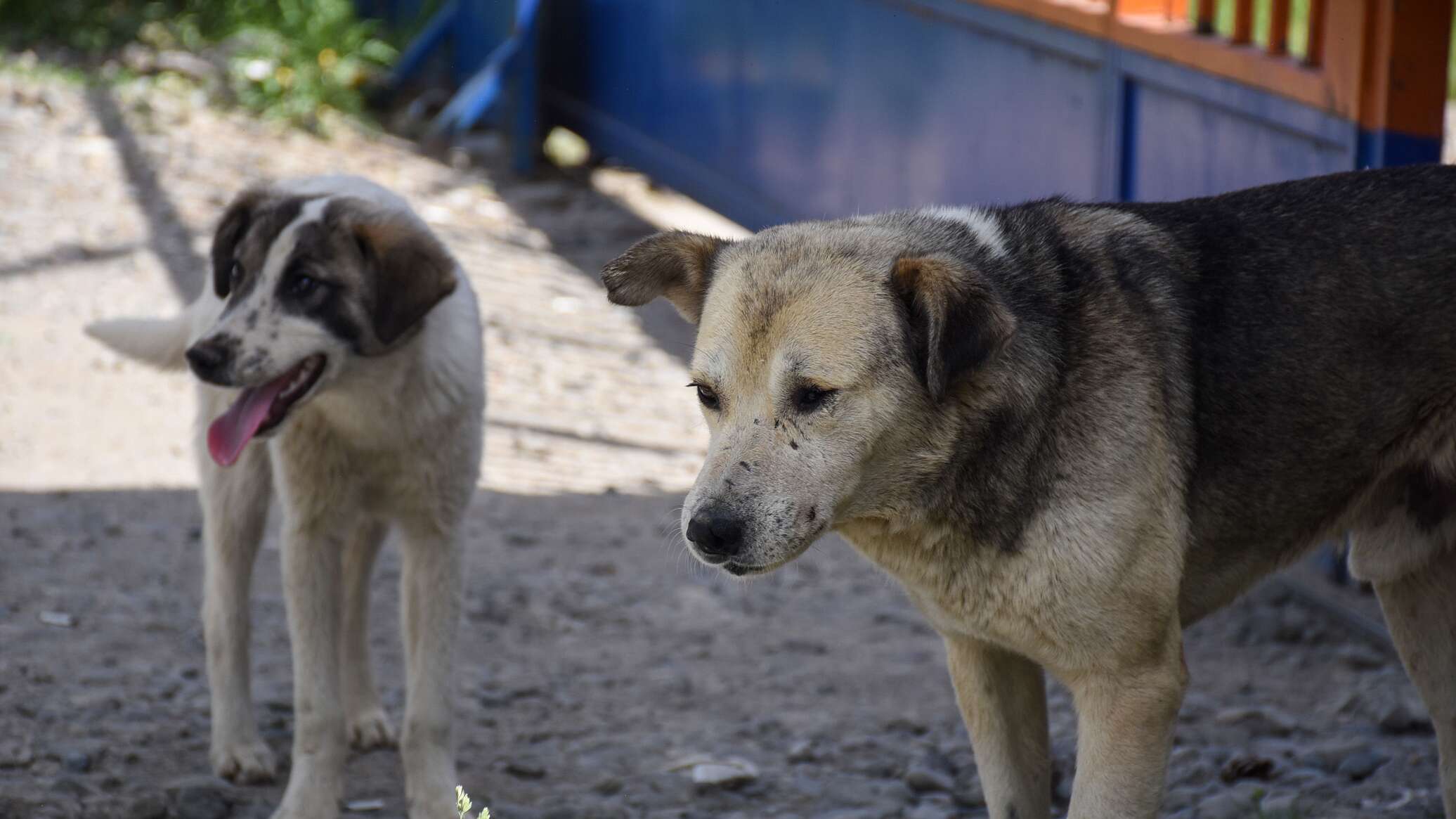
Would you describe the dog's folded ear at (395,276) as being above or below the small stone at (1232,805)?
above

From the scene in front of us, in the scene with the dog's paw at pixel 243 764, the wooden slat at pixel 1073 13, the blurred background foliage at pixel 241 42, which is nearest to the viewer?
the dog's paw at pixel 243 764

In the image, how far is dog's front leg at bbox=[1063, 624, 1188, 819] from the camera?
2924mm

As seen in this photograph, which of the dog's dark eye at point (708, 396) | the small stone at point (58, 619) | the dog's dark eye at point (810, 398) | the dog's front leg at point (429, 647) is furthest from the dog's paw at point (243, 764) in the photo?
the dog's dark eye at point (810, 398)

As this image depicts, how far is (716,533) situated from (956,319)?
1.84 feet

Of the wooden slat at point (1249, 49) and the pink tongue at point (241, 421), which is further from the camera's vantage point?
the wooden slat at point (1249, 49)

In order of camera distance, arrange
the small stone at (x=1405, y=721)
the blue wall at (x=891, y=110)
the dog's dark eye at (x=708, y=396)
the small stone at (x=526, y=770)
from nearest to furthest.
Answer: the dog's dark eye at (x=708, y=396) < the small stone at (x=526, y=770) < the small stone at (x=1405, y=721) < the blue wall at (x=891, y=110)

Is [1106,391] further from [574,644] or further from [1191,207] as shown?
[574,644]

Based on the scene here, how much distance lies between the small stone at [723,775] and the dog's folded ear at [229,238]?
172cm

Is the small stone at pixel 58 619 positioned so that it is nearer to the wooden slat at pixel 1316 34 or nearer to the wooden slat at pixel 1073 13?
the wooden slat at pixel 1073 13

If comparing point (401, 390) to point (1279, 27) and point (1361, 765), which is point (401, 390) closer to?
point (1361, 765)

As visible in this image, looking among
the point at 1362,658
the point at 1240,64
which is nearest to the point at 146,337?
the point at 1240,64

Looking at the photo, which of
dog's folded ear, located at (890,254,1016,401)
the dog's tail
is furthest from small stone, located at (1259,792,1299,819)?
the dog's tail

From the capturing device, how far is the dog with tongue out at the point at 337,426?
12.6 feet

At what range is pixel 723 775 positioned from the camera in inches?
162
